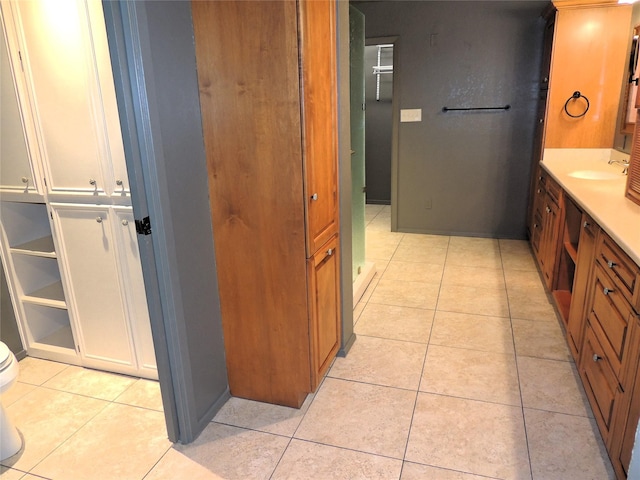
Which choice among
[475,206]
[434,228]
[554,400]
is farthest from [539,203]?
[554,400]

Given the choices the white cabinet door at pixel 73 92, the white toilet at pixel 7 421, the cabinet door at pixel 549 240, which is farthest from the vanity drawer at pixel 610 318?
the white toilet at pixel 7 421

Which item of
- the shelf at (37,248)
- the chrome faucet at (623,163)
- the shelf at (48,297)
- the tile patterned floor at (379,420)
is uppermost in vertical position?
the chrome faucet at (623,163)

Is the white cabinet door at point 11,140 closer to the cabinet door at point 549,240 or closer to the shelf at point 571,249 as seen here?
the shelf at point 571,249

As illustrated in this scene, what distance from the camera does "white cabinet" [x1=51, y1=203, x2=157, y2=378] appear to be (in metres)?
2.18

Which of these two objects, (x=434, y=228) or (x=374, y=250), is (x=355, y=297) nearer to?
(x=374, y=250)

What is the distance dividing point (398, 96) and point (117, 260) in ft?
11.4

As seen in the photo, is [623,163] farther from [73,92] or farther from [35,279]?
[35,279]

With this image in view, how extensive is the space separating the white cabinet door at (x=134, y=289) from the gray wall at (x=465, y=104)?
336 cm

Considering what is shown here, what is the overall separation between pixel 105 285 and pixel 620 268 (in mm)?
2306

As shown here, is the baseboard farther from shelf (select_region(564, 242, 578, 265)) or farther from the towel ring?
the towel ring

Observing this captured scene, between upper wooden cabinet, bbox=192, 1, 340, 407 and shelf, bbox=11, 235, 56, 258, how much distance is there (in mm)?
1063

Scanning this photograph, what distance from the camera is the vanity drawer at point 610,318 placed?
5.46ft

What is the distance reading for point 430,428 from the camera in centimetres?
199

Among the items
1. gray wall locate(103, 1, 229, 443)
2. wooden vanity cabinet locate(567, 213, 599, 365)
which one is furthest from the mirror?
gray wall locate(103, 1, 229, 443)
